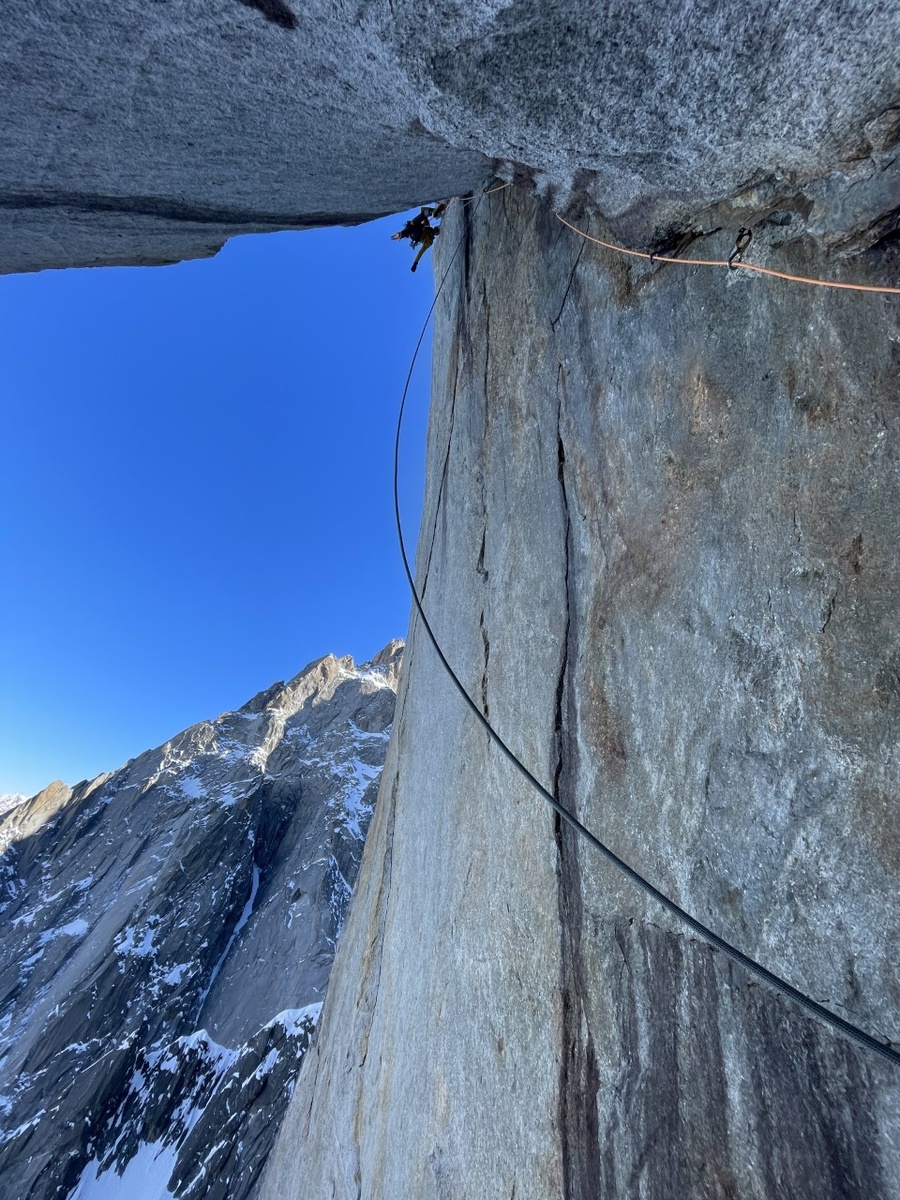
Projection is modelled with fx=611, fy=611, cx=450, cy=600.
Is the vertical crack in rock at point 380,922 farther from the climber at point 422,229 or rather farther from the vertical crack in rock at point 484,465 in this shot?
the climber at point 422,229

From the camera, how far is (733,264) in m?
2.36

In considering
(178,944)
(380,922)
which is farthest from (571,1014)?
(178,944)

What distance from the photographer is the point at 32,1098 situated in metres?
43.1

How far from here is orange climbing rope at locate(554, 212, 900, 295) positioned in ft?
6.42

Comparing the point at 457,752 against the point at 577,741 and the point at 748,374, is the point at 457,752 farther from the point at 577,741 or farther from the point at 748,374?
the point at 748,374

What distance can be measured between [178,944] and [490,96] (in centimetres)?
6221

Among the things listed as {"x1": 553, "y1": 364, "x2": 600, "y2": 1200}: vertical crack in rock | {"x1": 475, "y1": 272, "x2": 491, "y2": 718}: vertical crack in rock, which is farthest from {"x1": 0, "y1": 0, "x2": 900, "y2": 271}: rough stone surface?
{"x1": 553, "y1": 364, "x2": 600, "y2": 1200}: vertical crack in rock

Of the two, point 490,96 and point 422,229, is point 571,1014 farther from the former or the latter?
point 422,229

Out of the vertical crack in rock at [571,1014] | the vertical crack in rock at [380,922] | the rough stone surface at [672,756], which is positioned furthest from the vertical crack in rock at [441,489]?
the vertical crack in rock at [571,1014]

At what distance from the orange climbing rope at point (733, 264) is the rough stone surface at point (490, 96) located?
10cm

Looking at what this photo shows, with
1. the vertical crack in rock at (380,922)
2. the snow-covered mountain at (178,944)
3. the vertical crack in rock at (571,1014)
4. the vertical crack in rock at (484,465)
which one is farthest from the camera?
the snow-covered mountain at (178,944)

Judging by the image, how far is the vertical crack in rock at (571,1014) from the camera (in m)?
2.39

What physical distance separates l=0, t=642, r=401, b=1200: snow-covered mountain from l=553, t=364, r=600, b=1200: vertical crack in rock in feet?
145

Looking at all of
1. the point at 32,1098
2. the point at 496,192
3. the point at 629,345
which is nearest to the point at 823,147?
the point at 629,345
